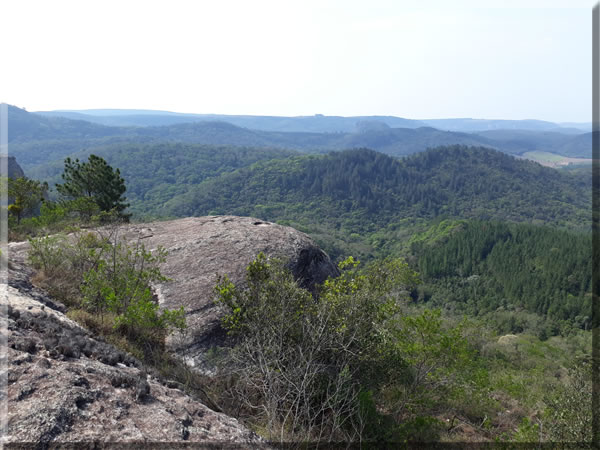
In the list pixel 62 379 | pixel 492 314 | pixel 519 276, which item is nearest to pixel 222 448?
pixel 62 379

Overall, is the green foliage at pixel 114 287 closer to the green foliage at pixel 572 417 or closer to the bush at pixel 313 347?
the bush at pixel 313 347

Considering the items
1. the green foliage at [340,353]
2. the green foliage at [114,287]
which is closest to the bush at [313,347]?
the green foliage at [340,353]

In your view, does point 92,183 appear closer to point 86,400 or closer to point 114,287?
point 114,287

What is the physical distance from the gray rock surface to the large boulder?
2749mm

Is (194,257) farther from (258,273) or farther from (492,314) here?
(492,314)

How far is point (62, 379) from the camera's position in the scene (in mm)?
5871

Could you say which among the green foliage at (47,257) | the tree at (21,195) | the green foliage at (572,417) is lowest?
the green foliage at (572,417)

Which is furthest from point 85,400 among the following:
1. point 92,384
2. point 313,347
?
point 313,347

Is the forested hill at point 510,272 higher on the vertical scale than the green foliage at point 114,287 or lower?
lower

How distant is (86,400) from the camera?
5648 millimetres

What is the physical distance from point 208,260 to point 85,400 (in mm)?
7447

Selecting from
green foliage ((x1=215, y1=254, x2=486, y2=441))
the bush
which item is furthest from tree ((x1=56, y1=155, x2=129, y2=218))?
green foliage ((x1=215, y1=254, x2=486, y2=441))

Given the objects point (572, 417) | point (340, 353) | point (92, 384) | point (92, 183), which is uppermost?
point (92, 183)

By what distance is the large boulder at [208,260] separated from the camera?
10.1m
